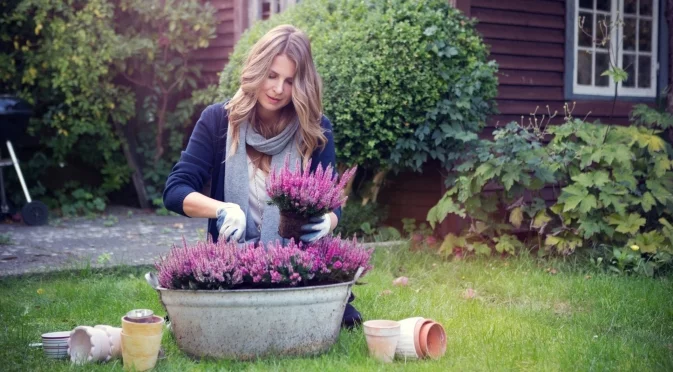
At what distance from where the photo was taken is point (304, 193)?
3.20 meters

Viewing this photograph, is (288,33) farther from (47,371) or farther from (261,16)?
(261,16)

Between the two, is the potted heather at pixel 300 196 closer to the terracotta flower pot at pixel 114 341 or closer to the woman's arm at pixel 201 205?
the woman's arm at pixel 201 205

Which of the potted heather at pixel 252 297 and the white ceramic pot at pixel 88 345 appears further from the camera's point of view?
the white ceramic pot at pixel 88 345

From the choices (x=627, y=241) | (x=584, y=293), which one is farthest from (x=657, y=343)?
(x=627, y=241)

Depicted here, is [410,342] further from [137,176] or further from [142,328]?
[137,176]

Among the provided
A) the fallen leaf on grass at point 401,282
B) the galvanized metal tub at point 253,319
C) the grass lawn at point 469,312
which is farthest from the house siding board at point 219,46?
the galvanized metal tub at point 253,319

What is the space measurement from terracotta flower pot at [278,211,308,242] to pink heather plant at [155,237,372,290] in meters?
0.06

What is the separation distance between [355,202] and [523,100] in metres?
1.70

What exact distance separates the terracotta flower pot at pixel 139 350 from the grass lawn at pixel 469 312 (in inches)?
2.8

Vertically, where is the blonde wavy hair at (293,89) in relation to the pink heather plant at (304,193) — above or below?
above

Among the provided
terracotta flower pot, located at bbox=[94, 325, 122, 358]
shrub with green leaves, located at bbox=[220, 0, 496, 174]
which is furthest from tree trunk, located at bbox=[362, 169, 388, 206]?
terracotta flower pot, located at bbox=[94, 325, 122, 358]

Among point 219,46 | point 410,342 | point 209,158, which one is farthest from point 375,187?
point 410,342

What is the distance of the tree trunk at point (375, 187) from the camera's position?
698 centimetres

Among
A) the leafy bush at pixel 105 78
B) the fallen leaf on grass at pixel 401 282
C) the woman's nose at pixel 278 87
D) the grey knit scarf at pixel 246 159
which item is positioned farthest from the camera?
the leafy bush at pixel 105 78
